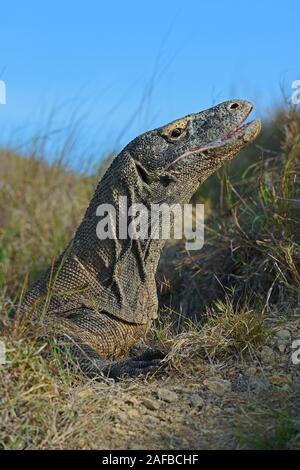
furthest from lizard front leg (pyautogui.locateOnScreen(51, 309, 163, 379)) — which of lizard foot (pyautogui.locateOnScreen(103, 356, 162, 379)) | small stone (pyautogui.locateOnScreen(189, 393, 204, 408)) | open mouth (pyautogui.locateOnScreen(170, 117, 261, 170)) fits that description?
open mouth (pyautogui.locateOnScreen(170, 117, 261, 170))

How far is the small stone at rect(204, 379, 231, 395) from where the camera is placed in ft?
15.2

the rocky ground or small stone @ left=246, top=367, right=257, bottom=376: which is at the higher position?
small stone @ left=246, top=367, right=257, bottom=376

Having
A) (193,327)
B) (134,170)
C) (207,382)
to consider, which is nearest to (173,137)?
(134,170)

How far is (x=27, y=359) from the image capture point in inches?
171

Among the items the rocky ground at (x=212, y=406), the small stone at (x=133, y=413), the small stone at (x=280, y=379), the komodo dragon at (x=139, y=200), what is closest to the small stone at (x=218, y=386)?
the rocky ground at (x=212, y=406)

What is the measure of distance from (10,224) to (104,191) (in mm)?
4493

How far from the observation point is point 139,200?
18.4ft

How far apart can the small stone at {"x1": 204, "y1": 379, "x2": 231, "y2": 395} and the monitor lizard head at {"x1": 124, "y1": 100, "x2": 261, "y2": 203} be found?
1408 mm

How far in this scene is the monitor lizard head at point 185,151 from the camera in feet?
18.5

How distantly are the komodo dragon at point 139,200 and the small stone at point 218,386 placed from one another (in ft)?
3.15

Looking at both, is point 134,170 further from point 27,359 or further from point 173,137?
point 27,359

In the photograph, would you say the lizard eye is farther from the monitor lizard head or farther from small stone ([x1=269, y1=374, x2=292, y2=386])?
small stone ([x1=269, y1=374, x2=292, y2=386])
